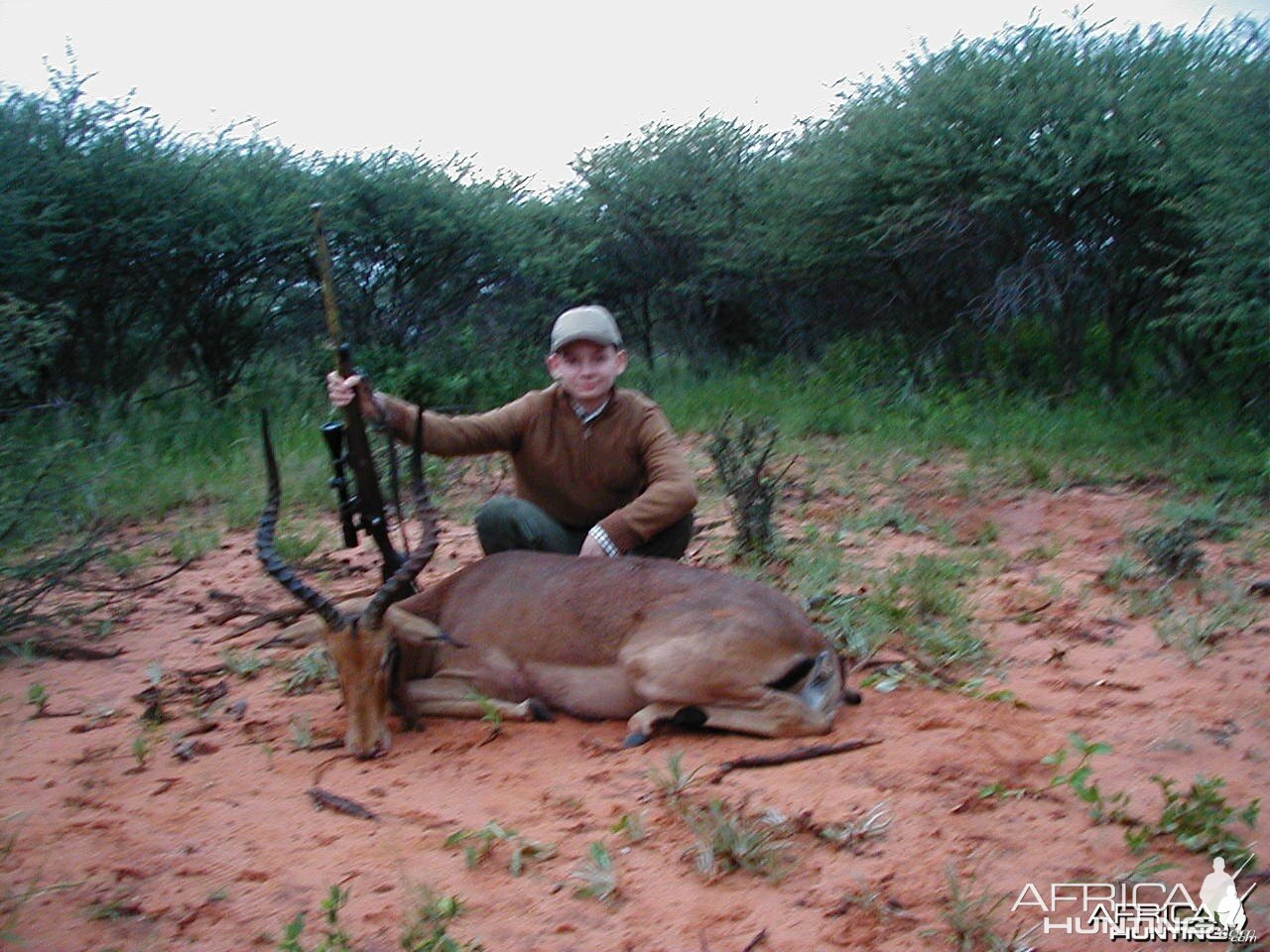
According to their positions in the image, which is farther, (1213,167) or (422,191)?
(422,191)

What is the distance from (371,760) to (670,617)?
1.30 meters

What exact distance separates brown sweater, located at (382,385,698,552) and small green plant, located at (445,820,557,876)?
6.26ft

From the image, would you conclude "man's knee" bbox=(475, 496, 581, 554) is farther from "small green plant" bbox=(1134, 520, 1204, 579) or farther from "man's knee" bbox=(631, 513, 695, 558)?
"small green plant" bbox=(1134, 520, 1204, 579)

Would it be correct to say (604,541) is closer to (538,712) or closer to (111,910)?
(538,712)

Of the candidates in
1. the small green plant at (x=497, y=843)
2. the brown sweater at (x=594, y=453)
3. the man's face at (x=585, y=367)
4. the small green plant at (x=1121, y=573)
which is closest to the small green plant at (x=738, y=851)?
the small green plant at (x=497, y=843)

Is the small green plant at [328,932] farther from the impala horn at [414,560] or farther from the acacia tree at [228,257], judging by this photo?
the acacia tree at [228,257]

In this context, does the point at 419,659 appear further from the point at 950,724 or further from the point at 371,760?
the point at 950,724

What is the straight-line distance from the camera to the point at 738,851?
3607 mm

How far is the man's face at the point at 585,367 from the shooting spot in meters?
5.63

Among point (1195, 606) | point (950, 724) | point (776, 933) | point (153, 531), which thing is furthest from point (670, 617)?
point (153, 531)

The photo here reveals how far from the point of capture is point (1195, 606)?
5.88 m

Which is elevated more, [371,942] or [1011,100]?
[1011,100]

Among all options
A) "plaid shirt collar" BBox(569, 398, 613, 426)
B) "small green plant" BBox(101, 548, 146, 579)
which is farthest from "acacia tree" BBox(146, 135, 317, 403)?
"plaid shirt collar" BBox(569, 398, 613, 426)

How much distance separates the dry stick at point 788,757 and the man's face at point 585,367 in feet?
6.51
